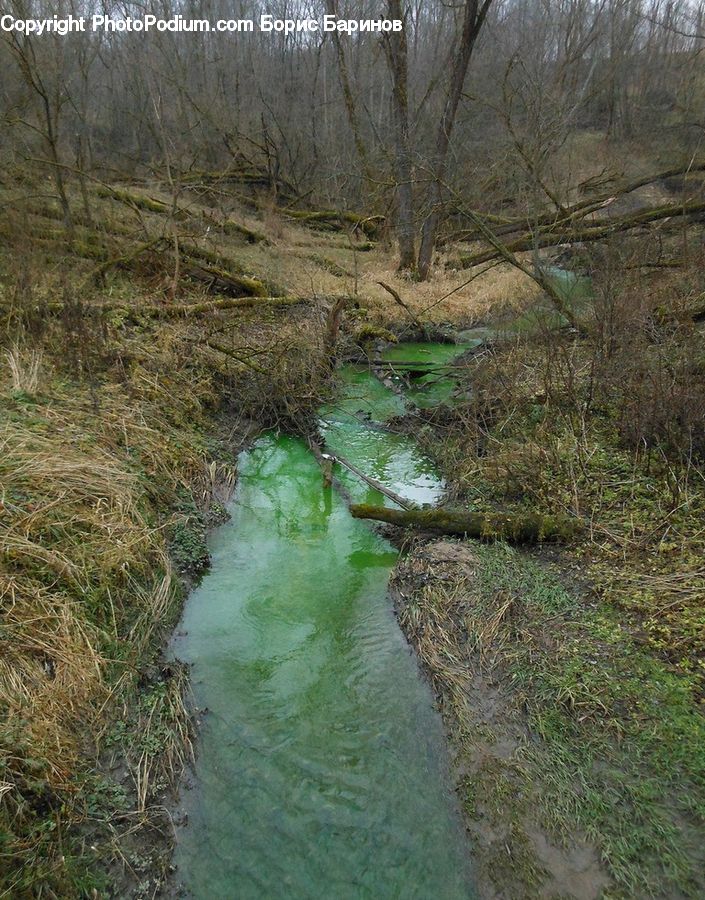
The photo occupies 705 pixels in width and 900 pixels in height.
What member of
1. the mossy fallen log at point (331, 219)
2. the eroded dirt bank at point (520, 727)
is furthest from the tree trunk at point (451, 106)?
the eroded dirt bank at point (520, 727)

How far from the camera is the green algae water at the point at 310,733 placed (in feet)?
10.6

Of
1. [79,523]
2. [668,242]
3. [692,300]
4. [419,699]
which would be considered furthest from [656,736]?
[668,242]

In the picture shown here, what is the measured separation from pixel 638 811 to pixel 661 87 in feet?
100

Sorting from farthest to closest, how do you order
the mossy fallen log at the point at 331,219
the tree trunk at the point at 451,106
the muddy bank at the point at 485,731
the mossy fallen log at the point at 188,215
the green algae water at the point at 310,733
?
the mossy fallen log at the point at 331,219
the mossy fallen log at the point at 188,215
the tree trunk at the point at 451,106
the green algae water at the point at 310,733
the muddy bank at the point at 485,731

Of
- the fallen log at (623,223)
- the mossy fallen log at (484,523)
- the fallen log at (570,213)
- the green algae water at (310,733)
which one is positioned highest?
the fallen log at (570,213)

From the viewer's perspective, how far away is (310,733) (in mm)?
4004

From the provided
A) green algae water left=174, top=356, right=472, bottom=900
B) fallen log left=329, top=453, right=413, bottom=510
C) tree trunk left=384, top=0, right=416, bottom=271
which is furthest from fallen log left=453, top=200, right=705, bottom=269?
green algae water left=174, top=356, right=472, bottom=900

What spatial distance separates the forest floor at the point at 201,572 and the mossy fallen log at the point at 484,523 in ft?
0.54

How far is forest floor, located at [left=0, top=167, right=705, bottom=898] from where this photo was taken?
311 cm

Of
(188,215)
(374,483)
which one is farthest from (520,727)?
(188,215)

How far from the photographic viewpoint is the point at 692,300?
7281mm

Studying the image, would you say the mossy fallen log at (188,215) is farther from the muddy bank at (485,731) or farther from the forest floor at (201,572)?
the muddy bank at (485,731)

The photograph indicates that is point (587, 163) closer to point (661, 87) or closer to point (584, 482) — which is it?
point (661, 87)

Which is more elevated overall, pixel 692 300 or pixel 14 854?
pixel 692 300
